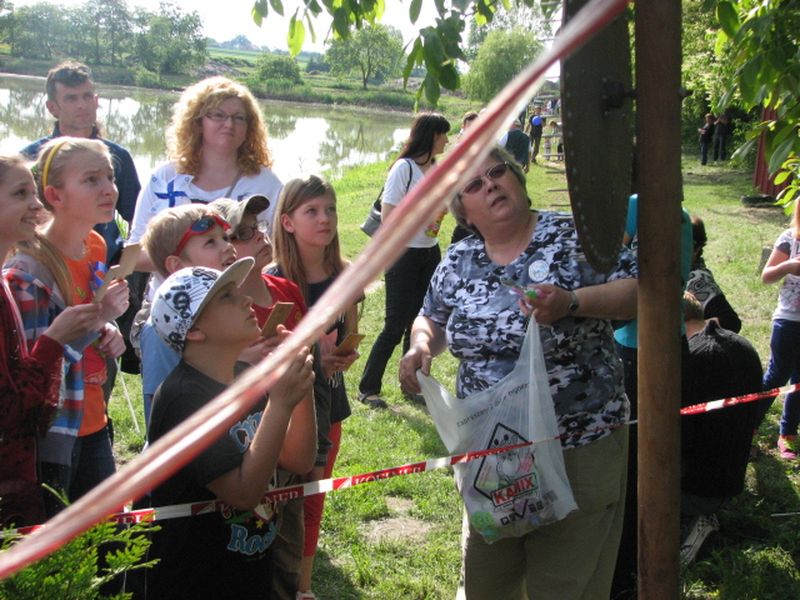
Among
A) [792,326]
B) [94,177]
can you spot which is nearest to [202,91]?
[94,177]

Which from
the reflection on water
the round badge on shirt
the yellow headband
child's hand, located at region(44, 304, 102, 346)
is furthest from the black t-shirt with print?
the reflection on water

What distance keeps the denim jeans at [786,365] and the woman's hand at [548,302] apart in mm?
3209

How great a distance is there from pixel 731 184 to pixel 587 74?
1995 cm

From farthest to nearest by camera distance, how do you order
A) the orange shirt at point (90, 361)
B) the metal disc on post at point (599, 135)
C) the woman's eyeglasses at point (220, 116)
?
1. the woman's eyeglasses at point (220, 116)
2. the orange shirt at point (90, 361)
3. the metal disc on post at point (599, 135)

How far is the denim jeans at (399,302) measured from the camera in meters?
5.98

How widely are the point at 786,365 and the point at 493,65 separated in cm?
4888

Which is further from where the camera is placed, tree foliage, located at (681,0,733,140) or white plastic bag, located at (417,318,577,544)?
tree foliage, located at (681,0,733,140)

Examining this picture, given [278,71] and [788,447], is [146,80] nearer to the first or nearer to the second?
[278,71]

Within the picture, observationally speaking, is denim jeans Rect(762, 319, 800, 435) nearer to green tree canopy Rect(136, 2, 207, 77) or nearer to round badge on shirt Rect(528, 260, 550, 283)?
round badge on shirt Rect(528, 260, 550, 283)

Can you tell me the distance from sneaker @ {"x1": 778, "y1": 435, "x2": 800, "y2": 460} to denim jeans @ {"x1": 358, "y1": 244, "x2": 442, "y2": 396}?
2441 mm

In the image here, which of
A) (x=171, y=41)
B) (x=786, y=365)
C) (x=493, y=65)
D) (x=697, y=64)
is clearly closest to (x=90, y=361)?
(x=786, y=365)

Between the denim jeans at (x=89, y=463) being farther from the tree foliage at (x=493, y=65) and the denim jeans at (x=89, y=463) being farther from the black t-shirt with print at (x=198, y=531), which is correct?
the tree foliage at (x=493, y=65)

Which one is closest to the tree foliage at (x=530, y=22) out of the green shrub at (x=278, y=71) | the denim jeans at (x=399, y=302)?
the denim jeans at (x=399, y=302)

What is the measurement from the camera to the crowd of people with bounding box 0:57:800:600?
90.6 inches
